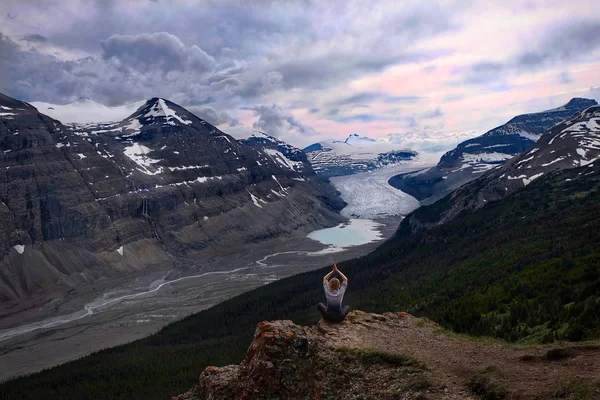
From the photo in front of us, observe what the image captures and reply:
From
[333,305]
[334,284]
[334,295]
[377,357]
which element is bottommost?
[377,357]

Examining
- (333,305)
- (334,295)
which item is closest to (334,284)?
(334,295)

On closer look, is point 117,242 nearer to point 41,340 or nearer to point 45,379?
point 41,340

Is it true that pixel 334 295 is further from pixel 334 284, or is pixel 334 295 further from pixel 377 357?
pixel 377 357

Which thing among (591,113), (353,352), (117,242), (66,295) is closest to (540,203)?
(353,352)

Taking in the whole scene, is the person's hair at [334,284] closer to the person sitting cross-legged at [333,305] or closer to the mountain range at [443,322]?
the person sitting cross-legged at [333,305]

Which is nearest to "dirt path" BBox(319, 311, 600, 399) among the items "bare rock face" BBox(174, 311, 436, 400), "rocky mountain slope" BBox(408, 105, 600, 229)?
"bare rock face" BBox(174, 311, 436, 400)

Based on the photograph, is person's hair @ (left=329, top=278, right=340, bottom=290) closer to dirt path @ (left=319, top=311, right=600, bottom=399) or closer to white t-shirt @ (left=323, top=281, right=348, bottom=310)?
white t-shirt @ (left=323, top=281, right=348, bottom=310)

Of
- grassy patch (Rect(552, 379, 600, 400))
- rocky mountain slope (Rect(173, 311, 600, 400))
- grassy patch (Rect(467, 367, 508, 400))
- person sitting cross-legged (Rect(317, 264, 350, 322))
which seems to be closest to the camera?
grassy patch (Rect(552, 379, 600, 400))

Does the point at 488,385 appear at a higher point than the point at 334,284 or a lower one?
lower
